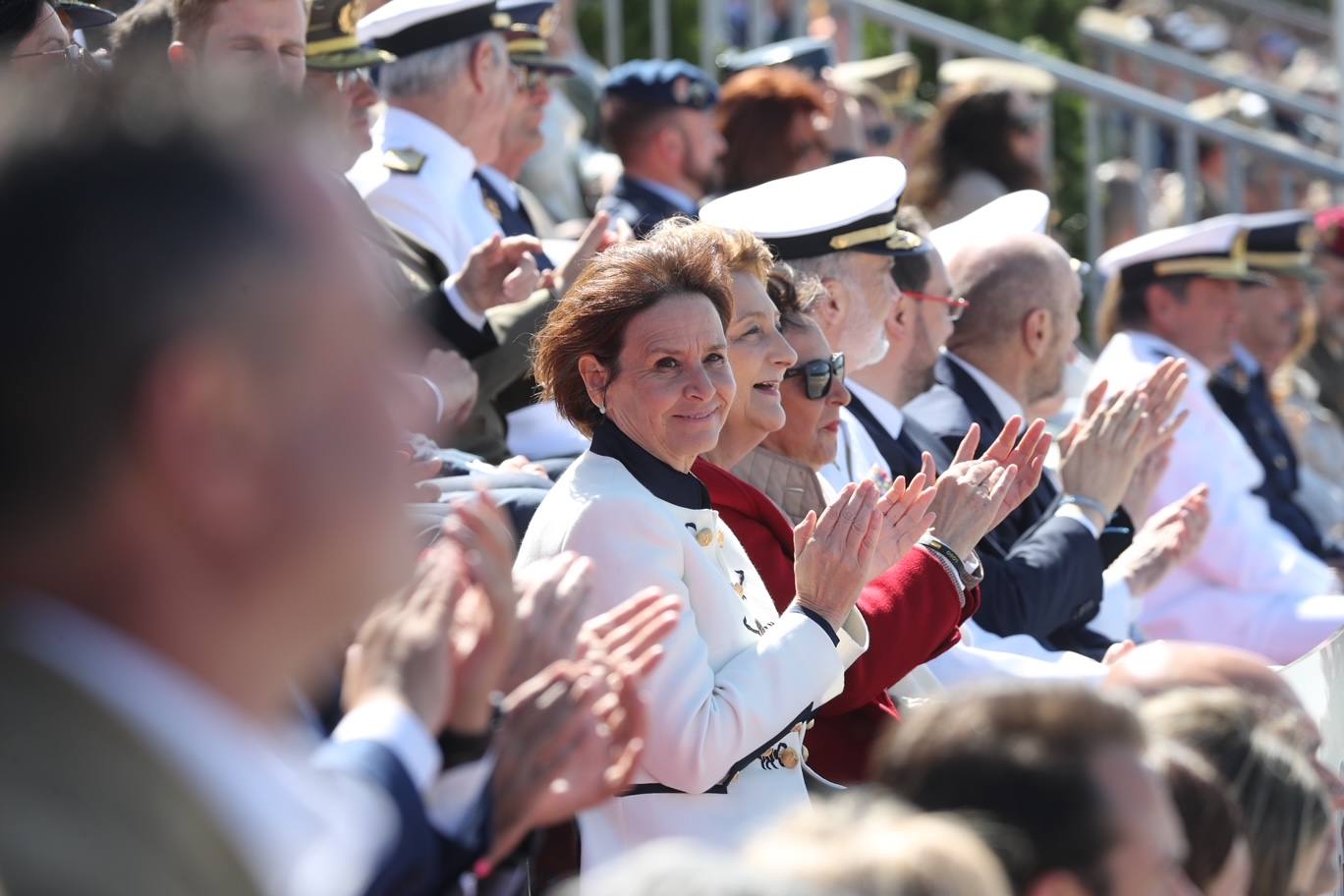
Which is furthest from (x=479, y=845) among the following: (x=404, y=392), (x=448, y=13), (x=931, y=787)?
(x=448, y=13)

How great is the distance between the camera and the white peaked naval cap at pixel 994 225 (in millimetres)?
5281

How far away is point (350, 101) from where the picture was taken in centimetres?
485

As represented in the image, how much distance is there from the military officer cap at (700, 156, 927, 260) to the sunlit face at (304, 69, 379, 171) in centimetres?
96

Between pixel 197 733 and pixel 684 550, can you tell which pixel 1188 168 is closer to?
pixel 684 550

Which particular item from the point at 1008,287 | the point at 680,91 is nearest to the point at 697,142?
the point at 680,91

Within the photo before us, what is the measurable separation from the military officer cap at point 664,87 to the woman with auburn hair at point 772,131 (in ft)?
0.48

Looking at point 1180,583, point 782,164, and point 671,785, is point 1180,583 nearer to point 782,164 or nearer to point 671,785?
point 782,164

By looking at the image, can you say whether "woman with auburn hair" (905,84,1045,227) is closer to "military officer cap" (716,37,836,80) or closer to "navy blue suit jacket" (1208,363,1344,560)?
"military officer cap" (716,37,836,80)

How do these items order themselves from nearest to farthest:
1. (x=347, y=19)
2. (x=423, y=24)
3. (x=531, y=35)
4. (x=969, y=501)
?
(x=969, y=501)
(x=347, y=19)
(x=423, y=24)
(x=531, y=35)

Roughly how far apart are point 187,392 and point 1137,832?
112cm

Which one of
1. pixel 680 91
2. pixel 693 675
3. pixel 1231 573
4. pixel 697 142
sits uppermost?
pixel 693 675

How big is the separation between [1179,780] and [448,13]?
3607 millimetres

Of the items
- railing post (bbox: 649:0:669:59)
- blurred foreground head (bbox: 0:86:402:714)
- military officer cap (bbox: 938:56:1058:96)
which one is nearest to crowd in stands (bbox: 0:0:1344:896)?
blurred foreground head (bbox: 0:86:402:714)

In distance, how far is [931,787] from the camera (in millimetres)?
1870
